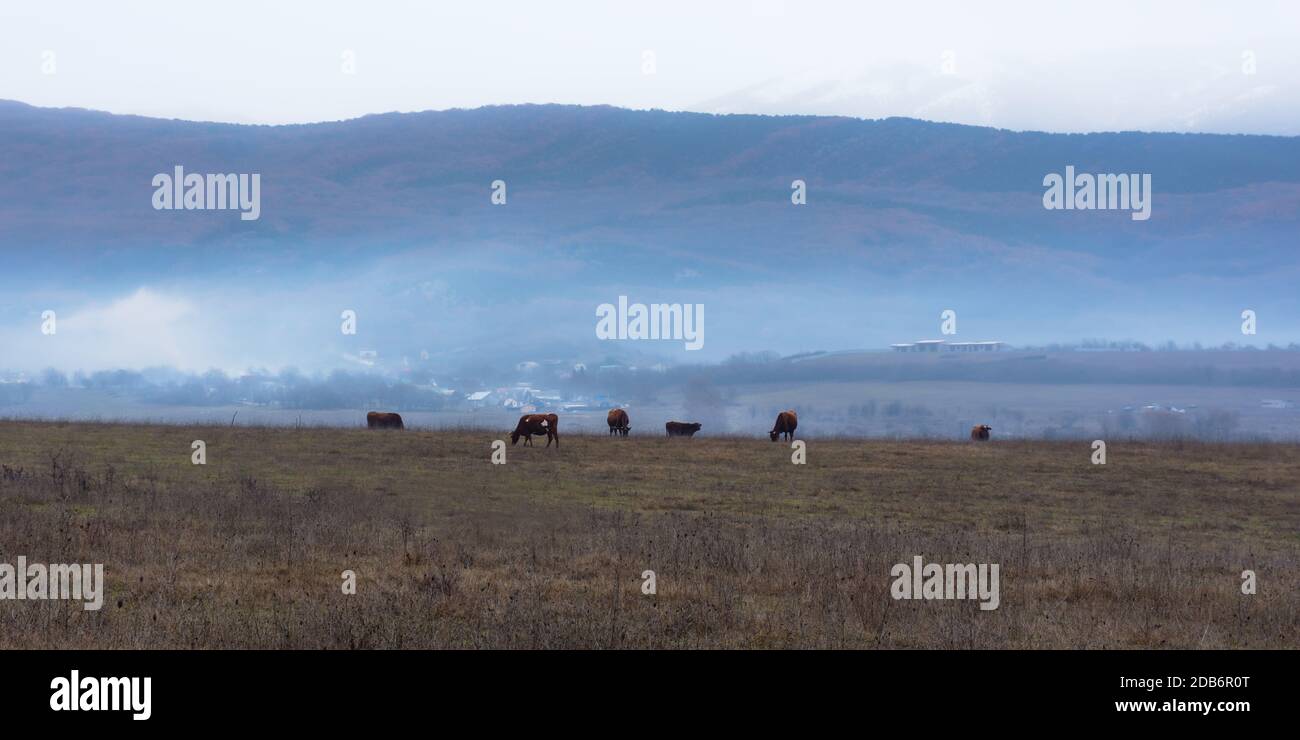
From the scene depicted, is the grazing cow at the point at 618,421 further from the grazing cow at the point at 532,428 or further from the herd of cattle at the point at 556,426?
the grazing cow at the point at 532,428

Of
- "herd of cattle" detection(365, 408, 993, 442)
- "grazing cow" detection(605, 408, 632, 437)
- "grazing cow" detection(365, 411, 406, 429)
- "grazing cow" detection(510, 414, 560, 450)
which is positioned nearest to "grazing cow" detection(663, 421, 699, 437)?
"herd of cattle" detection(365, 408, 993, 442)

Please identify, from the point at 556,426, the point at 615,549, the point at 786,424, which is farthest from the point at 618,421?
the point at 615,549

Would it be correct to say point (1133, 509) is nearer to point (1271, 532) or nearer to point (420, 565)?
point (1271, 532)

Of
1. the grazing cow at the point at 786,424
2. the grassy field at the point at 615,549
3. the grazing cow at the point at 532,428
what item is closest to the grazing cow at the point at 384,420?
the grazing cow at the point at 532,428

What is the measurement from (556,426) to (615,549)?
106 feet

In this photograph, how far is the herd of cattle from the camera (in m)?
44.6

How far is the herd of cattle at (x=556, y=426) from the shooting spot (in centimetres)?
4459

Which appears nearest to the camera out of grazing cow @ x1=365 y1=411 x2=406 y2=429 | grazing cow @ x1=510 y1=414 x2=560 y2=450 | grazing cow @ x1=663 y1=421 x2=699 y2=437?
grazing cow @ x1=510 y1=414 x2=560 y2=450

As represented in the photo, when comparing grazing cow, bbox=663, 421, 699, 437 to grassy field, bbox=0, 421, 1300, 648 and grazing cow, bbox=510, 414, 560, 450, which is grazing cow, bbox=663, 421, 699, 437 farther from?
grassy field, bbox=0, 421, 1300, 648

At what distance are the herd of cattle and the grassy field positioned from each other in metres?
6.57

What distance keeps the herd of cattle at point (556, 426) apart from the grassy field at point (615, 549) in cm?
657

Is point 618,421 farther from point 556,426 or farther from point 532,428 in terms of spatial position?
point 532,428

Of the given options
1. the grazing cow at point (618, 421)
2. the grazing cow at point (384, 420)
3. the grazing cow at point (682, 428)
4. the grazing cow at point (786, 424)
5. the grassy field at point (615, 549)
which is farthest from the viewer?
the grazing cow at point (682, 428)
